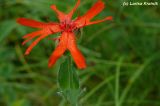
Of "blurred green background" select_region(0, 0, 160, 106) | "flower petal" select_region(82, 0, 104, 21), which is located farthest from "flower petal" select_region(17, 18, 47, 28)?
"blurred green background" select_region(0, 0, 160, 106)

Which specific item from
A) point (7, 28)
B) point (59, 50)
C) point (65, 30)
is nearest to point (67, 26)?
point (65, 30)

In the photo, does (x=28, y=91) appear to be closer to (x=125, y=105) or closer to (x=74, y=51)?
(x=125, y=105)

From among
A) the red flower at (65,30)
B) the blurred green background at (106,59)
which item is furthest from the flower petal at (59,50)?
the blurred green background at (106,59)

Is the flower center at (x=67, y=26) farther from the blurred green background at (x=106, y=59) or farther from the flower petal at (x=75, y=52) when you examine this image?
the blurred green background at (x=106, y=59)

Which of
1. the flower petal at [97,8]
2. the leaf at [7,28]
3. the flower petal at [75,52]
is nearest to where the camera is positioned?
the flower petal at [75,52]

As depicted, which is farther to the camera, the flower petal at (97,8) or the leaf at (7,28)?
the leaf at (7,28)

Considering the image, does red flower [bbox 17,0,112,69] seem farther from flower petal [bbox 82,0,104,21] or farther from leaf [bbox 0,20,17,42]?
leaf [bbox 0,20,17,42]

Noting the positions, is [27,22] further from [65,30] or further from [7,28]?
[7,28]
